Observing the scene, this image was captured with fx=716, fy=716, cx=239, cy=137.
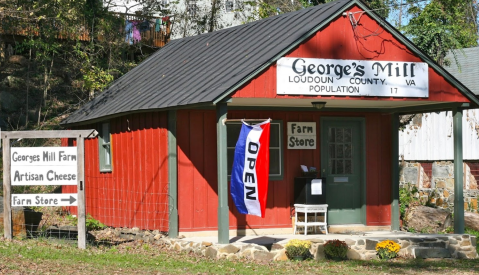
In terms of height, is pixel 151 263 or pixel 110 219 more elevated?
pixel 110 219

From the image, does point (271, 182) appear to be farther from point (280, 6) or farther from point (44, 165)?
point (280, 6)

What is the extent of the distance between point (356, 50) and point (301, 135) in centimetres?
243

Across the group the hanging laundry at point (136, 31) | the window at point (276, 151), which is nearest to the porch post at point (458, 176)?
the window at point (276, 151)

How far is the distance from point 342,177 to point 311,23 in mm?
3770

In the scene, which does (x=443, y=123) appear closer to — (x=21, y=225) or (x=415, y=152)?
(x=415, y=152)

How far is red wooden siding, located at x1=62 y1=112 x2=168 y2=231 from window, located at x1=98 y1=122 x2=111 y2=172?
24 cm

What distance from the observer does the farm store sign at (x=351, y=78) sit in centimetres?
1274

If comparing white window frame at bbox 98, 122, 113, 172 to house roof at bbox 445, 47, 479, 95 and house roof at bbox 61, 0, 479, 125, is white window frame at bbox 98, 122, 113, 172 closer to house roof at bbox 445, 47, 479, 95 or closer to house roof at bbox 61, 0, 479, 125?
house roof at bbox 61, 0, 479, 125

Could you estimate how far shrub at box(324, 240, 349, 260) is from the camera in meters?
12.6

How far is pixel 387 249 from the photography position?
42.5 feet

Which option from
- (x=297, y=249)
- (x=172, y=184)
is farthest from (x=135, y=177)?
(x=297, y=249)

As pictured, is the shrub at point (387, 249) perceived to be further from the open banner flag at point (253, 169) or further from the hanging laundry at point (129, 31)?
the hanging laundry at point (129, 31)

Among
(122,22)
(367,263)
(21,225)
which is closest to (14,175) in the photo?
(21,225)

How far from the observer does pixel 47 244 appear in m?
12.5
